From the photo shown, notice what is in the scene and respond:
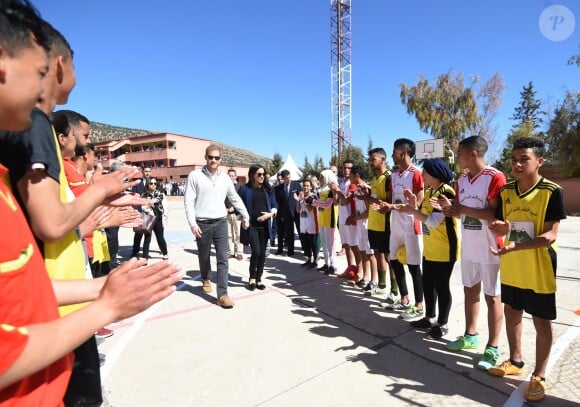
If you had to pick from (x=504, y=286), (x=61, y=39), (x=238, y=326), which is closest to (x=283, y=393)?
(x=238, y=326)

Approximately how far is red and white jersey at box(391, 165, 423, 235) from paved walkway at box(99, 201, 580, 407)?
3.82ft

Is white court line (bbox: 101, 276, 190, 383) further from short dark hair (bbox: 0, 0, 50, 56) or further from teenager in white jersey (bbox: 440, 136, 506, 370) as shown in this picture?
teenager in white jersey (bbox: 440, 136, 506, 370)

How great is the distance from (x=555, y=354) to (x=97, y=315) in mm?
4056

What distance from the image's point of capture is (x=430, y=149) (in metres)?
21.0

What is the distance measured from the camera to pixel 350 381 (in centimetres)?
294

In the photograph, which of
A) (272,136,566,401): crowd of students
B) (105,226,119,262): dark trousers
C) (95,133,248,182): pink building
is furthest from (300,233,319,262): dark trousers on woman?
(95,133,248,182): pink building

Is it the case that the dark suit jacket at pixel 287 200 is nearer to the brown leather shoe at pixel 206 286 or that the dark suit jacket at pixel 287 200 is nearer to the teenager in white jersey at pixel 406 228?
the brown leather shoe at pixel 206 286

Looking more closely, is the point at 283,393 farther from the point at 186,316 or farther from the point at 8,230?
the point at 8,230

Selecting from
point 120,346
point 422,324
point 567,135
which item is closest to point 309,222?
point 422,324

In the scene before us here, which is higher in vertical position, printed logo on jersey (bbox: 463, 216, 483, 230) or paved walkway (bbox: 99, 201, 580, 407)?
printed logo on jersey (bbox: 463, 216, 483, 230)

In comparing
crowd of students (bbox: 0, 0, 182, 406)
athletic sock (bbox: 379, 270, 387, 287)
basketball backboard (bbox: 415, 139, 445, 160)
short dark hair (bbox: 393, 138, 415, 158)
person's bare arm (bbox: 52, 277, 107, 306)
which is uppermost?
basketball backboard (bbox: 415, 139, 445, 160)

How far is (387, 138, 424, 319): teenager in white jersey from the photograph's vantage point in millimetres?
4383

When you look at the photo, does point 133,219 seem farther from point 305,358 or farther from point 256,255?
point 256,255

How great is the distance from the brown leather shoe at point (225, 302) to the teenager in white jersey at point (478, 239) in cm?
284
